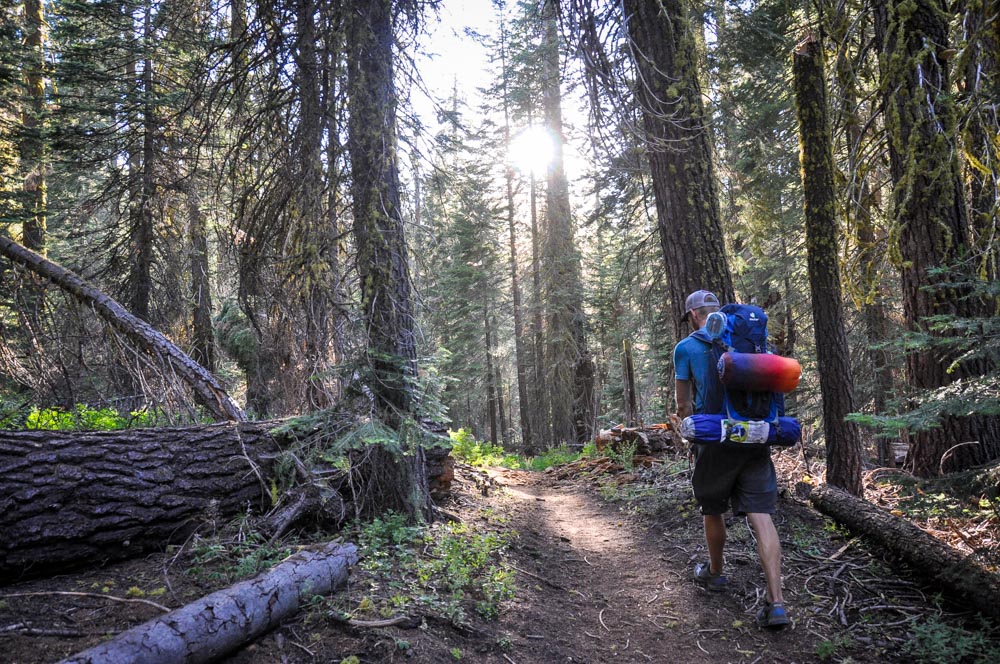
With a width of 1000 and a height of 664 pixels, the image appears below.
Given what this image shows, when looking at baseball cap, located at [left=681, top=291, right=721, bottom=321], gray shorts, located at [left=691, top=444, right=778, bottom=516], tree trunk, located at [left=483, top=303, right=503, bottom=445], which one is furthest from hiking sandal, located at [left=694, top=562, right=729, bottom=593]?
tree trunk, located at [left=483, top=303, right=503, bottom=445]

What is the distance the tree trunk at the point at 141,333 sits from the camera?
5.94 m

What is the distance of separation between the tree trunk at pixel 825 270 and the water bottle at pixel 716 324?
109 inches

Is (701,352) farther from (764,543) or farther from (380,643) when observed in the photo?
(380,643)

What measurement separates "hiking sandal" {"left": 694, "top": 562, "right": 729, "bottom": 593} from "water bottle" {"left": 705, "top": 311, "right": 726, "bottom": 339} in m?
2.02

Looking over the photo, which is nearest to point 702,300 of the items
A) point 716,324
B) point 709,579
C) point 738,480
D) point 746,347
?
point 716,324

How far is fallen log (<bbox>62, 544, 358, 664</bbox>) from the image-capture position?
8.59 ft

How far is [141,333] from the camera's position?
19.5 feet

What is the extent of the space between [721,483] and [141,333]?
240 inches

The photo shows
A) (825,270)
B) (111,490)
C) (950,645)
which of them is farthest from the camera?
(825,270)

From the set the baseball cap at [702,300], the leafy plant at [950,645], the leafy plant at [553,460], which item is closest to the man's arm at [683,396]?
the baseball cap at [702,300]

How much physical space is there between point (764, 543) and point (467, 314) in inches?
763

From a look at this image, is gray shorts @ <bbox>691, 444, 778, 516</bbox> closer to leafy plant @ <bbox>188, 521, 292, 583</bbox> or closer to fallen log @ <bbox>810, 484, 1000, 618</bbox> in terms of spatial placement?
fallen log @ <bbox>810, 484, 1000, 618</bbox>

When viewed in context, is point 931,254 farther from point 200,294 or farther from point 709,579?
point 200,294

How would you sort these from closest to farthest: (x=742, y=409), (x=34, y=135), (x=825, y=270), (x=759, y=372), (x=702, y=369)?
1. (x=759, y=372)
2. (x=742, y=409)
3. (x=702, y=369)
4. (x=825, y=270)
5. (x=34, y=135)
